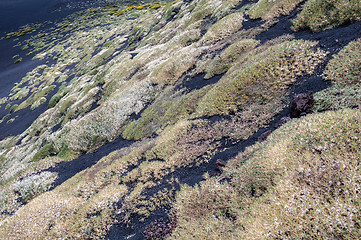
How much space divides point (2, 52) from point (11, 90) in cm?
7549

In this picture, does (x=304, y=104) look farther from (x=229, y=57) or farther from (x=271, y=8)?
(x=271, y=8)

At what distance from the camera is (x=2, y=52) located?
142 metres

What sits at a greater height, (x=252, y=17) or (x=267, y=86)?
(x=252, y=17)

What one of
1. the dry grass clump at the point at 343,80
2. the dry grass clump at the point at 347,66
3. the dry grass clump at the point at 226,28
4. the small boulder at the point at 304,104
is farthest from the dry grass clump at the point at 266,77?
the dry grass clump at the point at 226,28

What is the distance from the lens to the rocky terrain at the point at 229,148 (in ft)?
20.4

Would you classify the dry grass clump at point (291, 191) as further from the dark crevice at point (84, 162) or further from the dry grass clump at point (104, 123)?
the dry grass clump at point (104, 123)

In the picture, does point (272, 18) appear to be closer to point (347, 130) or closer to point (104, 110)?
point (347, 130)

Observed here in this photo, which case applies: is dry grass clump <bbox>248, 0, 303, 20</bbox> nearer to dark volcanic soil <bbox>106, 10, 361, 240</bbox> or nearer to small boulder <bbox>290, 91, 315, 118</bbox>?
dark volcanic soil <bbox>106, 10, 361, 240</bbox>

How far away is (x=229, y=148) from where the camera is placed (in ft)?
38.5

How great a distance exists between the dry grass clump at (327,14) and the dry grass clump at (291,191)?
1047 cm

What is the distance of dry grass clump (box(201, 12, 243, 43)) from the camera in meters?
26.8

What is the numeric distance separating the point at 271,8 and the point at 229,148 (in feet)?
64.1

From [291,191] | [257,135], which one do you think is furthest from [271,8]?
[291,191]

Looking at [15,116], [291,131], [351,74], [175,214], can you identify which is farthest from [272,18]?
[15,116]
